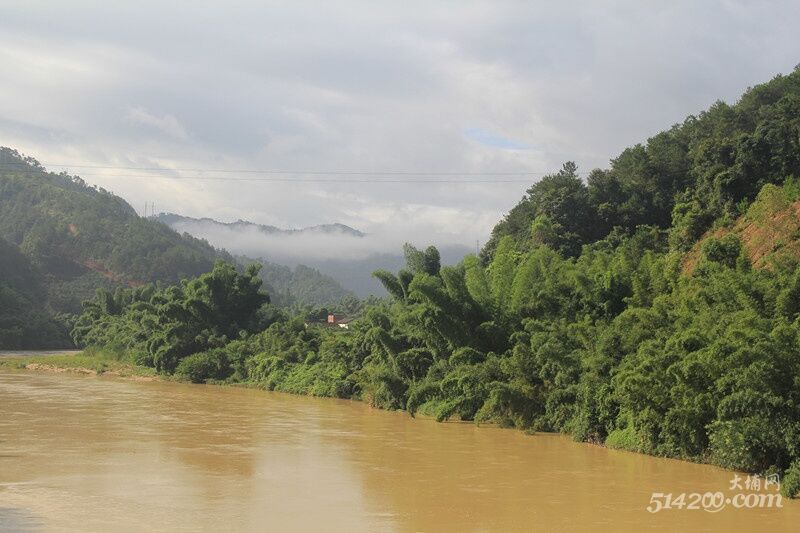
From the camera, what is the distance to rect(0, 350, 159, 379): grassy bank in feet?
128

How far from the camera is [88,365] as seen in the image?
4150 centimetres

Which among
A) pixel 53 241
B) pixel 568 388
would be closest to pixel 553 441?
pixel 568 388

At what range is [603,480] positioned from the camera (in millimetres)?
13477

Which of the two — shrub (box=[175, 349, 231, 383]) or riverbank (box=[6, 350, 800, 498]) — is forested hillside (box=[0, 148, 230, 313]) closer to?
riverbank (box=[6, 350, 800, 498])

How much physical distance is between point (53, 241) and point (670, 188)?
66860 millimetres

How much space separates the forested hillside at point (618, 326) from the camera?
1339 centimetres

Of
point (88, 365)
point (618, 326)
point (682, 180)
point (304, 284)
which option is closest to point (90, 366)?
point (88, 365)

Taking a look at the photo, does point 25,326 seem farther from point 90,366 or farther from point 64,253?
point 64,253

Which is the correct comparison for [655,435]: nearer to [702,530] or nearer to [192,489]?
[702,530]

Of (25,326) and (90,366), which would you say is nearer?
(90,366)

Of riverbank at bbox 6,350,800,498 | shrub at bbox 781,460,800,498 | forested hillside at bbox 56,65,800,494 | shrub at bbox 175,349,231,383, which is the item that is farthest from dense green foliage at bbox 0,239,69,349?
shrub at bbox 781,460,800,498

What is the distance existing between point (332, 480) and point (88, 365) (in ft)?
103

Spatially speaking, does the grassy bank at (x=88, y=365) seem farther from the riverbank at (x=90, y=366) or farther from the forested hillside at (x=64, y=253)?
the forested hillside at (x=64, y=253)

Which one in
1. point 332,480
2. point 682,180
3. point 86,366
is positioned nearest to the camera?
point 332,480
